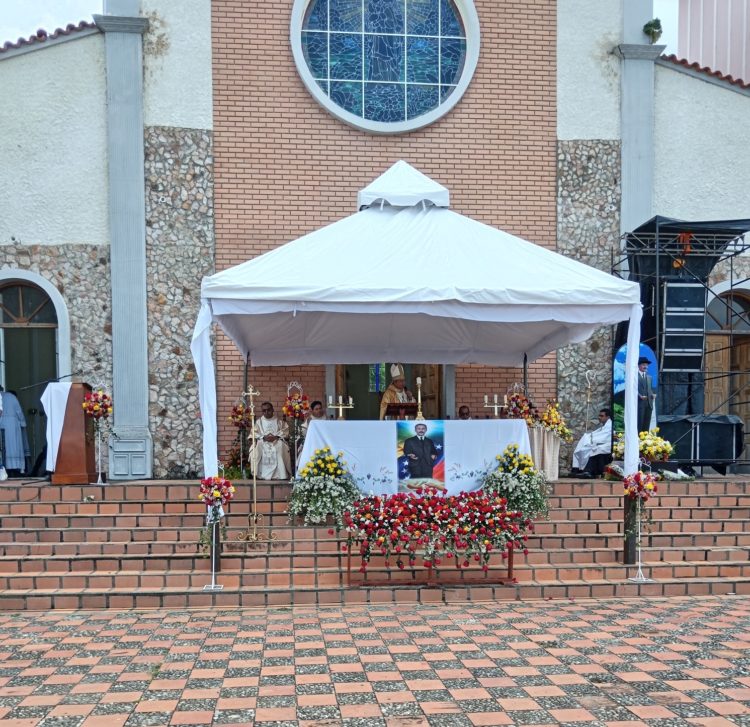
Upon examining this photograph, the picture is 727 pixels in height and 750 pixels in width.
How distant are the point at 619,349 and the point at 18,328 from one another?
341 inches

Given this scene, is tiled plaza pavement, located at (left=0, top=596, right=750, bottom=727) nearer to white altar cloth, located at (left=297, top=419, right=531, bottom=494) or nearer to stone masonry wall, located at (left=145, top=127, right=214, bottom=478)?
white altar cloth, located at (left=297, top=419, right=531, bottom=494)

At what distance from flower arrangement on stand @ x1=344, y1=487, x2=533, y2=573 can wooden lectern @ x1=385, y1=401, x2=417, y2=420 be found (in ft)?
11.5

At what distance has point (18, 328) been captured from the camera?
36.3ft

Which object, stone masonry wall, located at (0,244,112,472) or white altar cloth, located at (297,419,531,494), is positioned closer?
white altar cloth, located at (297,419,531,494)

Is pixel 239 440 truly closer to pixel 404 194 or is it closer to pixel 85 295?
pixel 85 295

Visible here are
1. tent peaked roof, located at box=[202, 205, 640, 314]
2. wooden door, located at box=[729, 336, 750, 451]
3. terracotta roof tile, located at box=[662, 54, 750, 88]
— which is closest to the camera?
tent peaked roof, located at box=[202, 205, 640, 314]

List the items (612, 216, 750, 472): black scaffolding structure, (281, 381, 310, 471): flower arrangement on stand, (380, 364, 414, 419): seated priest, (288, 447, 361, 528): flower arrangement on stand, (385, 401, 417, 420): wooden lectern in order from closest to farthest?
(288, 447, 361, 528): flower arrangement on stand
(281, 381, 310, 471): flower arrangement on stand
(612, 216, 750, 472): black scaffolding structure
(385, 401, 417, 420): wooden lectern
(380, 364, 414, 419): seated priest

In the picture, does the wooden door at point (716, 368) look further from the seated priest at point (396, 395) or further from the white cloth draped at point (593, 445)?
the seated priest at point (396, 395)

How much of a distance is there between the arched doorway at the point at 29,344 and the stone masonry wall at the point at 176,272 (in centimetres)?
150

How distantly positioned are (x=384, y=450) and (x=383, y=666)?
3.08m

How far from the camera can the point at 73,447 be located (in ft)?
29.8

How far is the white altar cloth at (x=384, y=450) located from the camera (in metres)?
A: 7.95

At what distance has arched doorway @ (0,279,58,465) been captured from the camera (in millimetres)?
11062

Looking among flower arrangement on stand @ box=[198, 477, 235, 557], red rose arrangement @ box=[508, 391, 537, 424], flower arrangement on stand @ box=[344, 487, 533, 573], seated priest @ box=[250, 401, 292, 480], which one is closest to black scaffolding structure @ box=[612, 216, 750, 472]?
red rose arrangement @ box=[508, 391, 537, 424]
